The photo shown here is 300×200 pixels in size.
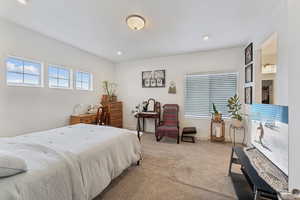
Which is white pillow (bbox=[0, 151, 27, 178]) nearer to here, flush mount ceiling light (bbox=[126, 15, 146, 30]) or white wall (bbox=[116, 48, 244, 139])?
flush mount ceiling light (bbox=[126, 15, 146, 30])

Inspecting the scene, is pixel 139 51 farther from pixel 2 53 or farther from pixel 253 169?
pixel 253 169

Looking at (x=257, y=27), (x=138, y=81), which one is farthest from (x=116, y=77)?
(x=257, y=27)

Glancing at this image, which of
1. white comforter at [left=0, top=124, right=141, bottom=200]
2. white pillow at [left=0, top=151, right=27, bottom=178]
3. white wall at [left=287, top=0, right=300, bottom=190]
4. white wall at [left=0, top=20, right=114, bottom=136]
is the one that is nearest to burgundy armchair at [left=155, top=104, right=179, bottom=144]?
white comforter at [left=0, top=124, right=141, bottom=200]

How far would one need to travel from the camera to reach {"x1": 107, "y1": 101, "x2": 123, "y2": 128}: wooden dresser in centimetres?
466

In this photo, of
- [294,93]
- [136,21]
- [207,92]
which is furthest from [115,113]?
[294,93]

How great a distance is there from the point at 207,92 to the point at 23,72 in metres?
4.69

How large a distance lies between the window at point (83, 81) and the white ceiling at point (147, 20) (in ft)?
3.08

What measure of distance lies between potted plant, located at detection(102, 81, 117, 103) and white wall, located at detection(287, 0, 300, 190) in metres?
4.72

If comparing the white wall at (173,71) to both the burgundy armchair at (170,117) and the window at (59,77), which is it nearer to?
the burgundy armchair at (170,117)

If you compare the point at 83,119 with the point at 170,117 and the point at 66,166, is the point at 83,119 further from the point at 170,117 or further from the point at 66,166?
the point at 66,166

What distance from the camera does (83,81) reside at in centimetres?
434

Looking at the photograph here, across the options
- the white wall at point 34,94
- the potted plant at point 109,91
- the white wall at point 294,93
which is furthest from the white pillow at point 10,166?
the potted plant at point 109,91

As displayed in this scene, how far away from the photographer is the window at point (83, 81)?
4.14m

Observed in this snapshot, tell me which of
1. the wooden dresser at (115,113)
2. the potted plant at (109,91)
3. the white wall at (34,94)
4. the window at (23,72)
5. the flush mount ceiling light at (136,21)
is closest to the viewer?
the flush mount ceiling light at (136,21)
